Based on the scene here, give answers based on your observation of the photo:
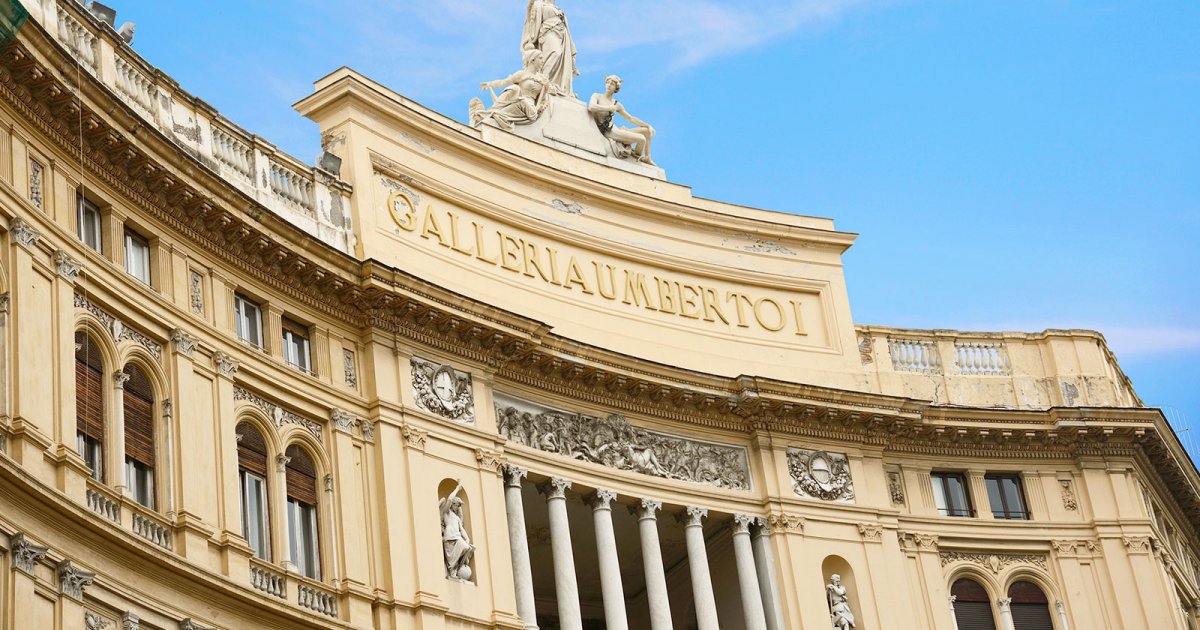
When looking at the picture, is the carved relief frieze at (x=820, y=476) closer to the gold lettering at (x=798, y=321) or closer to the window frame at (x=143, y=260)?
the gold lettering at (x=798, y=321)

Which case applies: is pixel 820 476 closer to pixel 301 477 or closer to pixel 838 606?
pixel 838 606

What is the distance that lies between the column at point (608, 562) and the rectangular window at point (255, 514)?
247 inches

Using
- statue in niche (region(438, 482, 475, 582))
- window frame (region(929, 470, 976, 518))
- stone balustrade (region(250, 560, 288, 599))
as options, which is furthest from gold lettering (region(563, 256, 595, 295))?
stone balustrade (region(250, 560, 288, 599))

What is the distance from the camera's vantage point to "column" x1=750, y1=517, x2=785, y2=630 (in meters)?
33.0

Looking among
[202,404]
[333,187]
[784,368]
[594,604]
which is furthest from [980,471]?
[202,404]

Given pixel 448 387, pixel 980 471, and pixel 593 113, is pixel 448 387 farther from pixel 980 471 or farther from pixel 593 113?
pixel 980 471

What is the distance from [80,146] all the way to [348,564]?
21.2ft

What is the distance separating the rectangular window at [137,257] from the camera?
26125 millimetres

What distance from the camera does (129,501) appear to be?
2406 cm

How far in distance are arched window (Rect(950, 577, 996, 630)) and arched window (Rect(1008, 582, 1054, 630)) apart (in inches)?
17.5

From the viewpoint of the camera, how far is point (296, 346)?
94.7 feet

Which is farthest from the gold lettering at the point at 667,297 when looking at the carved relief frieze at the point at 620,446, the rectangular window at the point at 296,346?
the rectangular window at the point at 296,346

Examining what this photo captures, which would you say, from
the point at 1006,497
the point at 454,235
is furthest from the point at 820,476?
the point at 454,235

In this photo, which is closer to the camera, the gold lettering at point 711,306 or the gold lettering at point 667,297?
the gold lettering at point 667,297
